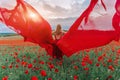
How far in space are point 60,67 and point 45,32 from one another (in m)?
0.40

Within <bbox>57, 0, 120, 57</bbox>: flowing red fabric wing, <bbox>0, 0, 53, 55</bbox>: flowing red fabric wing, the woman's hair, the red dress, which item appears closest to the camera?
<bbox>57, 0, 120, 57</bbox>: flowing red fabric wing

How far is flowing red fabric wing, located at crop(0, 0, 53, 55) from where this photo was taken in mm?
3586

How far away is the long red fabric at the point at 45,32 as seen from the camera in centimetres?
345

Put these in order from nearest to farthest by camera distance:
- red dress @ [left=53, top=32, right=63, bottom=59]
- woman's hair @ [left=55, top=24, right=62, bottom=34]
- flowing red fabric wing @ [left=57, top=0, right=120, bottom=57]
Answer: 1. flowing red fabric wing @ [left=57, top=0, right=120, bottom=57]
2. red dress @ [left=53, top=32, right=63, bottom=59]
3. woman's hair @ [left=55, top=24, right=62, bottom=34]

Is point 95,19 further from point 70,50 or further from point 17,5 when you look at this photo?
point 17,5

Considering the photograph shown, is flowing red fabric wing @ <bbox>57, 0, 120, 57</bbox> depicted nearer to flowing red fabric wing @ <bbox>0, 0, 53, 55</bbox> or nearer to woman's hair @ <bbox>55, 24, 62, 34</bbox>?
flowing red fabric wing @ <bbox>0, 0, 53, 55</bbox>

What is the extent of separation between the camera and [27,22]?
361cm

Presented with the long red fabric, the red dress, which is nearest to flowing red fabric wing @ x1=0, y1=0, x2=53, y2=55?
the long red fabric

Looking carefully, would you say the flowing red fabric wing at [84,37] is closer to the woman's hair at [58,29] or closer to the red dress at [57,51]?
the red dress at [57,51]

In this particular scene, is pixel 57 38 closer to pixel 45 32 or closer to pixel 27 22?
pixel 45 32

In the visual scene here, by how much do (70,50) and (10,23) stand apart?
531 mm

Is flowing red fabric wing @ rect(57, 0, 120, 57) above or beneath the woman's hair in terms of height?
beneath

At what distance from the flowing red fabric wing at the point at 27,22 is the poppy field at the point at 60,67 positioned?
0.74ft

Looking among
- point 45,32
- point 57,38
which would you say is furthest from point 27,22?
point 57,38
